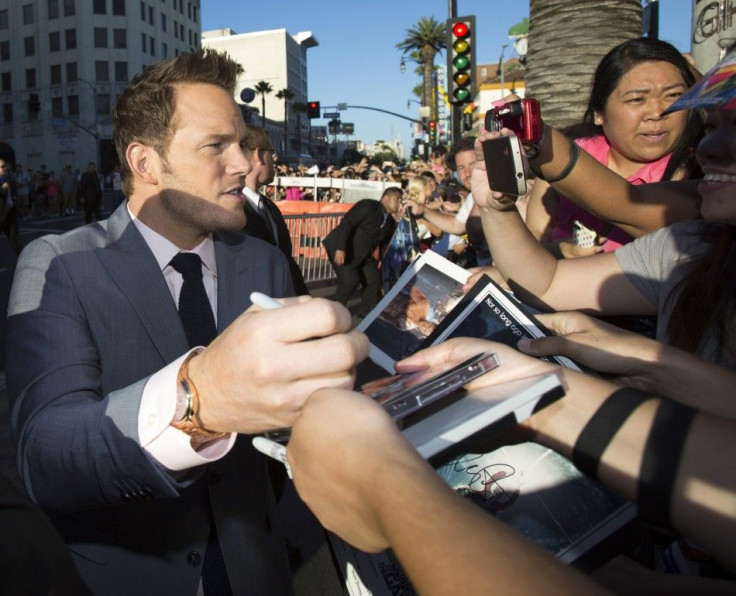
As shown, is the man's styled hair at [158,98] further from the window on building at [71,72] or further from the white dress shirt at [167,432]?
the window on building at [71,72]

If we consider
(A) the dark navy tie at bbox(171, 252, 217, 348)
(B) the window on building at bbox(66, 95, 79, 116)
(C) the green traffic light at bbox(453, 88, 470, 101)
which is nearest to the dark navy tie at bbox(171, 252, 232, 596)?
(A) the dark navy tie at bbox(171, 252, 217, 348)

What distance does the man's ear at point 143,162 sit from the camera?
80.7 inches

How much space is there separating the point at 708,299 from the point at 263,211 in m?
3.52

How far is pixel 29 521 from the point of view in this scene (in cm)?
75

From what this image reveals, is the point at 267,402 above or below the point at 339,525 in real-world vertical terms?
above

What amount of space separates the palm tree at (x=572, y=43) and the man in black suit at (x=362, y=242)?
10.9 feet

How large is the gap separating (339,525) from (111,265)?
1.17 m

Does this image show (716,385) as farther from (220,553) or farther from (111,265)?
(111,265)

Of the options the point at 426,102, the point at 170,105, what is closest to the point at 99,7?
the point at 426,102

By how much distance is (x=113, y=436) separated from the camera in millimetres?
1188

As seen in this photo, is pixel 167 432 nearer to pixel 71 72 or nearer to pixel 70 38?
pixel 71 72

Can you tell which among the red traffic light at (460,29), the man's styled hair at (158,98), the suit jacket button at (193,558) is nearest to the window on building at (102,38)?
the red traffic light at (460,29)

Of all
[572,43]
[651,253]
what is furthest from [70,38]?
[651,253]

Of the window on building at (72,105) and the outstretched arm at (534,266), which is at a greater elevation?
the window on building at (72,105)
